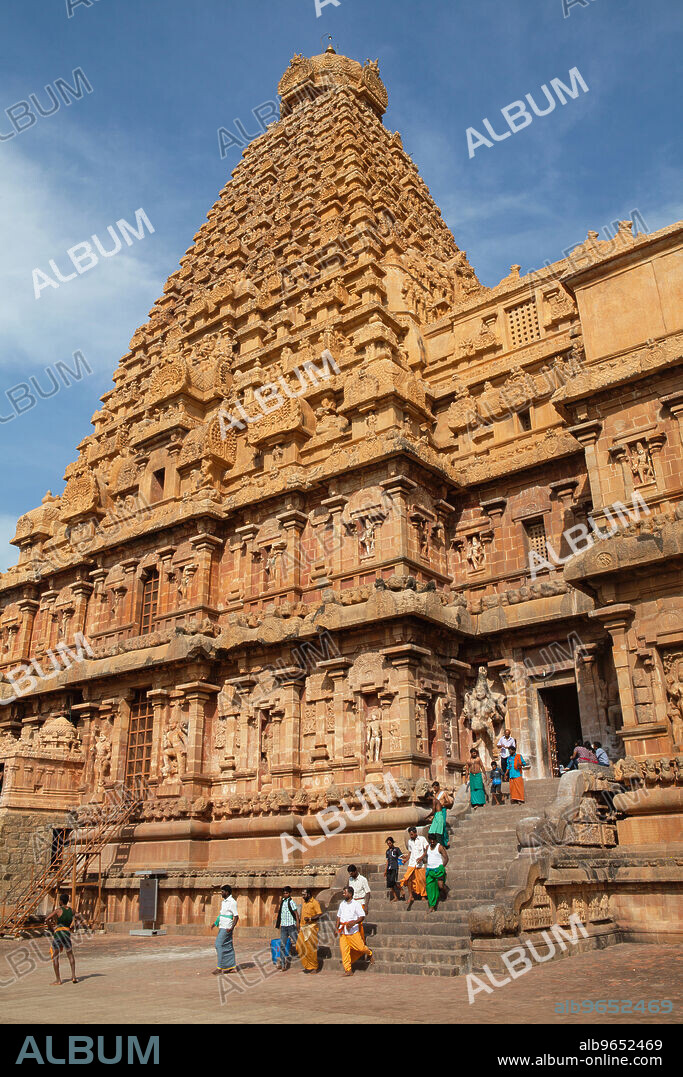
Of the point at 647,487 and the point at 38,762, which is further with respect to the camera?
the point at 38,762

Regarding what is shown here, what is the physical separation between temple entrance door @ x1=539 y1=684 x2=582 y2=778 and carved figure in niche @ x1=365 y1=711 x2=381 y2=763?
4944 millimetres

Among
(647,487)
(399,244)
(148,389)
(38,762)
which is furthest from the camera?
(148,389)

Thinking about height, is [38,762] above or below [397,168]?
below

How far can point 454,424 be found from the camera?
28703 mm

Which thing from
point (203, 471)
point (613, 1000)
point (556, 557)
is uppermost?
point (203, 471)

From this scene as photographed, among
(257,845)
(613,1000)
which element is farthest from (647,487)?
(257,845)

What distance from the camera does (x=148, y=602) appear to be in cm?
3112

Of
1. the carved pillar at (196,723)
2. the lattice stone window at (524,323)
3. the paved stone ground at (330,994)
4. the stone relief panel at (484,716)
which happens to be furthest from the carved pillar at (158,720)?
the lattice stone window at (524,323)

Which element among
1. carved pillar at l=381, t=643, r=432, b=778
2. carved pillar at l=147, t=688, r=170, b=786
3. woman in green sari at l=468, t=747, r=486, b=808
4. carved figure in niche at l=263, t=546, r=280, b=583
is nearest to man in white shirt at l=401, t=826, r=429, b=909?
woman in green sari at l=468, t=747, r=486, b=808

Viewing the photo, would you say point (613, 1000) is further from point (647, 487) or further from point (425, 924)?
point (647, 487)

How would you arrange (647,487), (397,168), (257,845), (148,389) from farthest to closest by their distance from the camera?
(397,168), (148,389), (257,845), (647,487)

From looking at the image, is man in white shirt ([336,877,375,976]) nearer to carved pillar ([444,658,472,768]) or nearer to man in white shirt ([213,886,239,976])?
man in white shirt ([213,886,239,976])

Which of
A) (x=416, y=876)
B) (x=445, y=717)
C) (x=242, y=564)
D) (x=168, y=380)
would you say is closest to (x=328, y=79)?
(x=168, y=380)

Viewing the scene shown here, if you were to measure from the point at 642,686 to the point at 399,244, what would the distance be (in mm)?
23693
